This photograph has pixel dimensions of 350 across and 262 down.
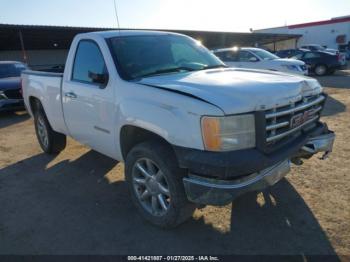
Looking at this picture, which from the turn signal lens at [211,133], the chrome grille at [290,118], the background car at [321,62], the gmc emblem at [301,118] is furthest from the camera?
the background car at [321,62]

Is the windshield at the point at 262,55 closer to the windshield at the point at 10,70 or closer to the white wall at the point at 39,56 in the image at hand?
the windshield at the point at 10,70

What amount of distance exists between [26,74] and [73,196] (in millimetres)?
2919

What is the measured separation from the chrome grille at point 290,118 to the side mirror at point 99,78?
1.86 meters

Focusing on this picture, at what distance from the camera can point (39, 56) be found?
31688mm

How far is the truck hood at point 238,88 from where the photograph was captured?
2881 mm

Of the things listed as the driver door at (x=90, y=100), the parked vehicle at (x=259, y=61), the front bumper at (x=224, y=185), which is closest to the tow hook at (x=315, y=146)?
the front bumper at (x=224, y=185)

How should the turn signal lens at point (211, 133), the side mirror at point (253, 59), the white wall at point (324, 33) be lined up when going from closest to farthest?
the turn signal lens at point (211, 133), the side mirror at point (253, 59), the white wall at point (324, 33)

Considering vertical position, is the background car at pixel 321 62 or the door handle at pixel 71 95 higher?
the door handle at pixel 71 95

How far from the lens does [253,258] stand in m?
3.04

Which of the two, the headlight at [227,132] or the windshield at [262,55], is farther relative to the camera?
the windshield at [262,55]

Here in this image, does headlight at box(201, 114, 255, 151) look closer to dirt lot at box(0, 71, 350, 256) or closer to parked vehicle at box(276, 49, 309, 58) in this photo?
dirt lot at box(0, 71, 350, 256)

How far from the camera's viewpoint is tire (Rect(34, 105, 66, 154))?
19.7 feet

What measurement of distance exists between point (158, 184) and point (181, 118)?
835mm

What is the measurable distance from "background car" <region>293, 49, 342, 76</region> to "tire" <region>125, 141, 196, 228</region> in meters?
19.2
